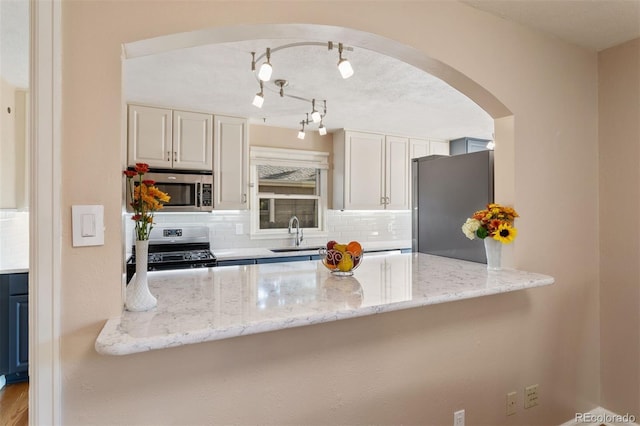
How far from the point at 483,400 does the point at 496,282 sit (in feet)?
2.10

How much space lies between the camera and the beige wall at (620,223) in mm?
1883

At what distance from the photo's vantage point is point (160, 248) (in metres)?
3.48

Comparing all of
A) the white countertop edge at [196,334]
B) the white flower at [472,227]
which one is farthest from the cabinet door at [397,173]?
the white countertop edge at [196,334]

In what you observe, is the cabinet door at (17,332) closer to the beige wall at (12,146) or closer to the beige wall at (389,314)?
the beige wall at (12,146)

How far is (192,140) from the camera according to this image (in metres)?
3.38

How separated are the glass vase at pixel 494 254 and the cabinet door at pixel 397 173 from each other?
2.70 m

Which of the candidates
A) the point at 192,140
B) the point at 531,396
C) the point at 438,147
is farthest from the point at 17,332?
the point at 438,147

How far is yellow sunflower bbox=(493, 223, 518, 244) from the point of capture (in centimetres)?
162

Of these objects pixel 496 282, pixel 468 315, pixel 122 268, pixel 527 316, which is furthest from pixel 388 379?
pixel 122 268

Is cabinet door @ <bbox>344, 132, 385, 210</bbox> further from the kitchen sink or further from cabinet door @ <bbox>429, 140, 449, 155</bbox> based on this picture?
cabinet door @ <bbox>429, 140, 449, 155</bbox>

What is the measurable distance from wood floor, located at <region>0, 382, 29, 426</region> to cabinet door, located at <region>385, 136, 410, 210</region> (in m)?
3.82

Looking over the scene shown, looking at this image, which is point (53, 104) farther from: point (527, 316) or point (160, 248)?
point (160, 248)

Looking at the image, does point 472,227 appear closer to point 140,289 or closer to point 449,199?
point 449,199

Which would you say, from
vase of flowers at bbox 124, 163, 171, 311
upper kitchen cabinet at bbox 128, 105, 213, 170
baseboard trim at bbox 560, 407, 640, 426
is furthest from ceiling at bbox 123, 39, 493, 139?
baseboard trim at bbox 560, 407, 640, 426
